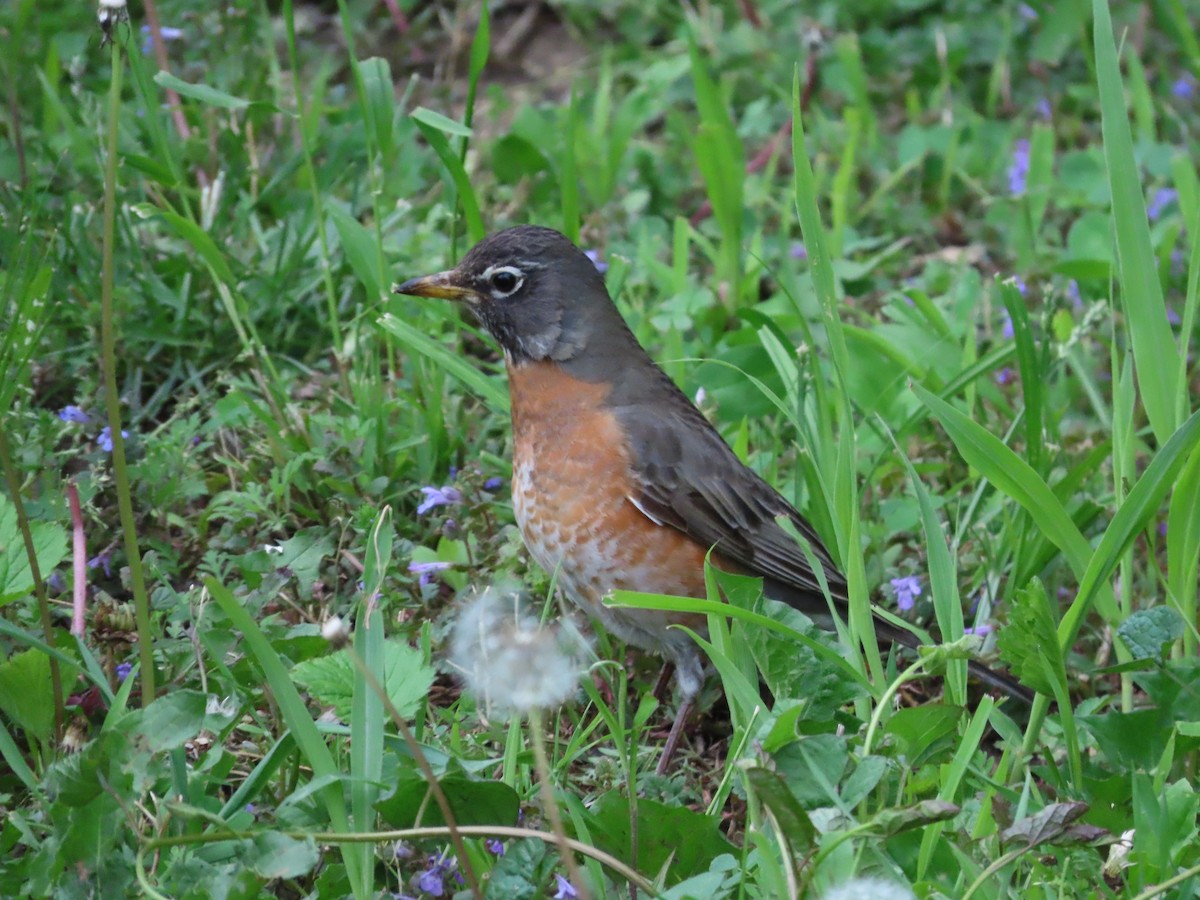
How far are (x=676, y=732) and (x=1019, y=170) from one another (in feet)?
12.8

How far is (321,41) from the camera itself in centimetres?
747

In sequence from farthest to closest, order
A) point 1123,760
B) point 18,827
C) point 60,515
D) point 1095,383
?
point 1095,383 → point 60,515 → point 1123,760 → point 18,827

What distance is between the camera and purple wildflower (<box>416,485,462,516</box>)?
4465 millimetres

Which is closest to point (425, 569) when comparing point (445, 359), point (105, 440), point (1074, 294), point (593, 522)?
point (593, 522)

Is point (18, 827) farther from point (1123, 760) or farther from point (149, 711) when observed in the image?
point (1123, 760)

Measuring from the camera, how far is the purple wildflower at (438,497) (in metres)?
4.46

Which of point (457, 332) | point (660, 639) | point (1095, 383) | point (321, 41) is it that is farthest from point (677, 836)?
point (321, 41)

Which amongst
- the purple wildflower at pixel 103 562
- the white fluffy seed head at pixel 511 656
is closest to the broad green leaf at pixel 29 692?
the purple wildflower at pixel 103 562

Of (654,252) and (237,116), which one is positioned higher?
(237,116)

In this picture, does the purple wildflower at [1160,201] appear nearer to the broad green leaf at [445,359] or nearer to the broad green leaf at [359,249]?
the broad green leaf at [445,359]

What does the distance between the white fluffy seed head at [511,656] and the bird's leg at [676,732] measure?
12.5 inches

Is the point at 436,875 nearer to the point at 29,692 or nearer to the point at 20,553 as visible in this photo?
the point at 29,692

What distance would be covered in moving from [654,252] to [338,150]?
4.44 ft

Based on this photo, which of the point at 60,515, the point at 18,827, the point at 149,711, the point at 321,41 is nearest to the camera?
the point at 149,711
